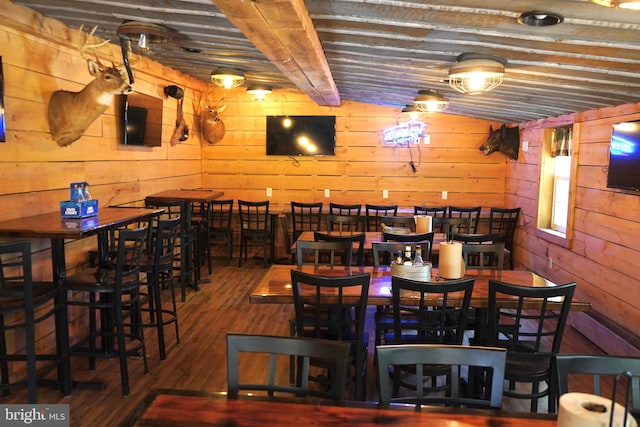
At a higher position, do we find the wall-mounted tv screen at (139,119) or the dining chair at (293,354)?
the wall-mounted tv screen at (139,119)

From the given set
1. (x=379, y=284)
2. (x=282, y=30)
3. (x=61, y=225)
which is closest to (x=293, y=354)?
(x=379, y=284)

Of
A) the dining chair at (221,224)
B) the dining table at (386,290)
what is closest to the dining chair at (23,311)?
the dining table at (386,290)

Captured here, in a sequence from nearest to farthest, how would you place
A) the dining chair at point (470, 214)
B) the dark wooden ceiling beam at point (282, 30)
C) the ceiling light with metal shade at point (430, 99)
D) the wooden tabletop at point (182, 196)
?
the dark wooden ceiling beam at point (282, 30)
the ceiling light with metal shade at point (430, 99)
the wooden tabletop at point (182, 196)
the dining chair at point (470, 214)

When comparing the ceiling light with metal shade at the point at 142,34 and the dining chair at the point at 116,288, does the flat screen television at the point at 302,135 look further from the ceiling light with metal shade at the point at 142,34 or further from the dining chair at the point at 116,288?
the dining chair at the point at 116,288

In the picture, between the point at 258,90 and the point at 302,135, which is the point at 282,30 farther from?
the point at 302,135

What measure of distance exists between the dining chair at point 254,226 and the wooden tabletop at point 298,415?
17.3ft

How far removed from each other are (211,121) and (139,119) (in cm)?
228

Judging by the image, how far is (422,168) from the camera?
743 centimetres

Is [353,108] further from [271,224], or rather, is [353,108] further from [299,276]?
[299,276]

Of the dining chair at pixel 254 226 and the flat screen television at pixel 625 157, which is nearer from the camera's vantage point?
the flat screen television at pixel 625 157

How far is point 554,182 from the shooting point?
5.70m

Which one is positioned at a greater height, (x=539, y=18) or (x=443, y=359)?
(x=539, y=18)

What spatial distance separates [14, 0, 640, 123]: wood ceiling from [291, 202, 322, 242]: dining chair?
2.12m

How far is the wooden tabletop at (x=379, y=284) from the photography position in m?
2.77
